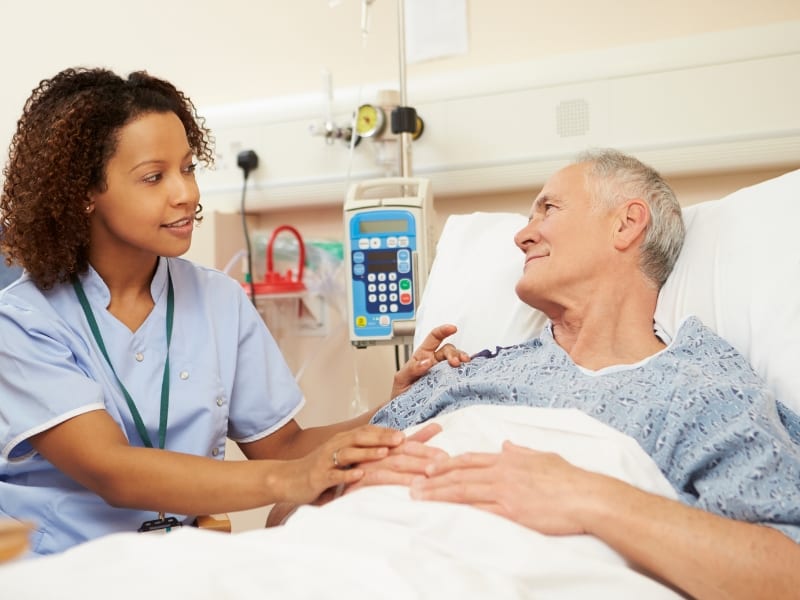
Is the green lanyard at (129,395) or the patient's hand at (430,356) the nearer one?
the green lanyard at (129,395)

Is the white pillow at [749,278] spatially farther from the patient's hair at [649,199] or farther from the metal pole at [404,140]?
the metal pole at [404,140]

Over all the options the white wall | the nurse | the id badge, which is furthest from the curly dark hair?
the white wall

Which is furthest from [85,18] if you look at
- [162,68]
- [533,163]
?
[533,163]

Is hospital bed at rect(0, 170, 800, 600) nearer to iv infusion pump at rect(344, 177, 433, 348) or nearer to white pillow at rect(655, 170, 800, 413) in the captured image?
white pillow at rect(655, 170, 800, 413)

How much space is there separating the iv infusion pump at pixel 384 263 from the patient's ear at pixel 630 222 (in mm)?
637

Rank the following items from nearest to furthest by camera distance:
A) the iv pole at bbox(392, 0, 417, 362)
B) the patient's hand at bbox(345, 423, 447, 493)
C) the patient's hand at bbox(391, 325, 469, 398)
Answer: the patient's hand at bbox(345, 423, 447, 493) < the patient's hand at bbox(391, 325, 469, 398) < the iv pole at bbox(392, 0, 417, 362)

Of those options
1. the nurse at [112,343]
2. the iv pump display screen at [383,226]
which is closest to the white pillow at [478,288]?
the iv pump display screen at [383,226]

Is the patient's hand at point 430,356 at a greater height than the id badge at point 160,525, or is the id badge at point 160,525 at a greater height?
the patient's hand at point 430,356

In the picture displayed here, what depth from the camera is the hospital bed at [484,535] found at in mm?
903

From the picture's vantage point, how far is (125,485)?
1.41 metres

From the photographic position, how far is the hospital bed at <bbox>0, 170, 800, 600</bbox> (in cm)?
90

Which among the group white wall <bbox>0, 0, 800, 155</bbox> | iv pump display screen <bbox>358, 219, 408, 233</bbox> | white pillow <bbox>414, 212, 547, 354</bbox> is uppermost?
white wall <bbox>0, 0, 800, 155</bbox>

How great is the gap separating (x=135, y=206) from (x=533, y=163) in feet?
4.02

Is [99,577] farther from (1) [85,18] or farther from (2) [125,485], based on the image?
(1) [85,18]
